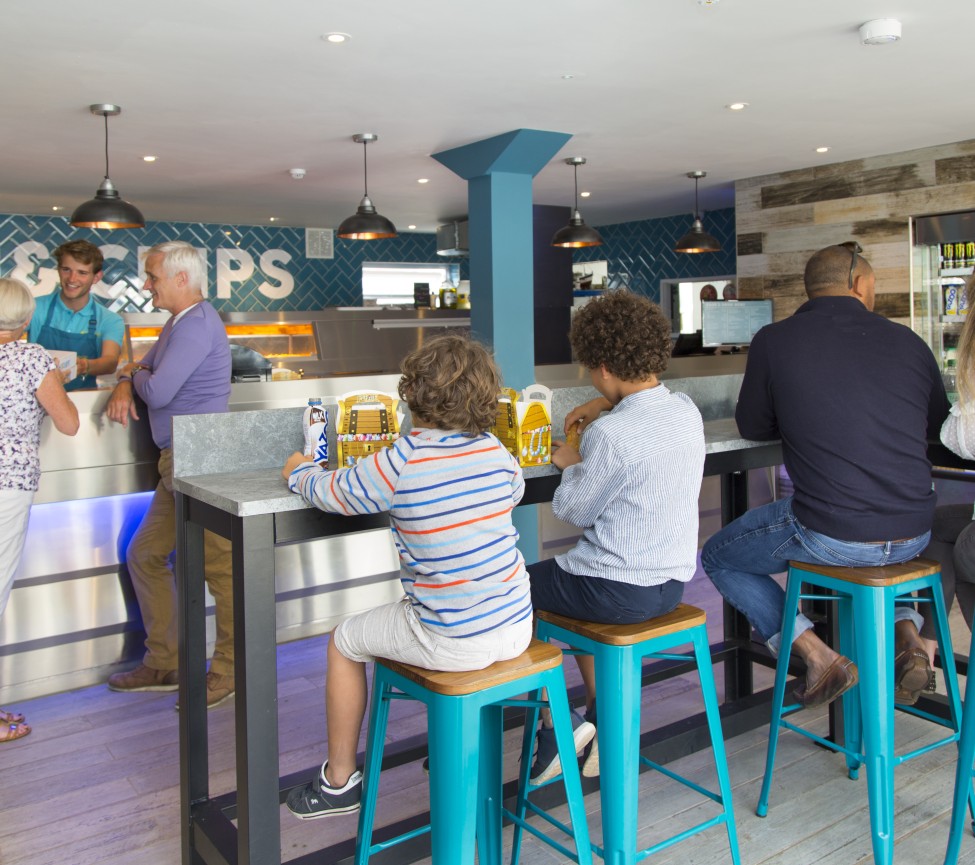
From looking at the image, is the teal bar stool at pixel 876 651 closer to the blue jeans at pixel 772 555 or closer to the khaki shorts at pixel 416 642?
the blue jeans at pixel 772 555

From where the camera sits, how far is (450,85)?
447cm

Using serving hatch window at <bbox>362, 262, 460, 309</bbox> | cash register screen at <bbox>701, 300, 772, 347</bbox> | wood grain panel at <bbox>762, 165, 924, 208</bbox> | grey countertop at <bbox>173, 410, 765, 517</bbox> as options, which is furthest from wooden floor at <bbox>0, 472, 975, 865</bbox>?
serving hatch window at <bbox>362, 262, 460, 309</bbox>

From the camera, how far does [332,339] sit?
26.7 feet

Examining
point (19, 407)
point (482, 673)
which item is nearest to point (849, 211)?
point (19, 407)

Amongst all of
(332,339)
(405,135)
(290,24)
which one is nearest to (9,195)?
(332,339)

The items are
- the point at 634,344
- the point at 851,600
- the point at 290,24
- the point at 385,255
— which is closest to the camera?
the point at 634,344

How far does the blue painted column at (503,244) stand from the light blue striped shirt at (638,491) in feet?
12.7

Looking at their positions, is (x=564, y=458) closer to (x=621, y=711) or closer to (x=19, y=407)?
(x=621, y=711)

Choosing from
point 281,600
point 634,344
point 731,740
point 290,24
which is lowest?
point 731,740

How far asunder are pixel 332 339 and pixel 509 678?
6749 mm

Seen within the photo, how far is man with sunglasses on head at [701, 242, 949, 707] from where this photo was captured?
85.3 inches

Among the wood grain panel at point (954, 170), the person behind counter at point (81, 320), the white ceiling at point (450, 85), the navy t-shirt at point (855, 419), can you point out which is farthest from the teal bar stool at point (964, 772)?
the wood grain panel at point (954, 170)

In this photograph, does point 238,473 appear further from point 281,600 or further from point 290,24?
point 290,24

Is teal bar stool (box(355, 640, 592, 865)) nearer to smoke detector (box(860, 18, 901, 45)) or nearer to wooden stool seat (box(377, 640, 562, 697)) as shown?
wooden stool seat (box(377, 640, 562, 697))
